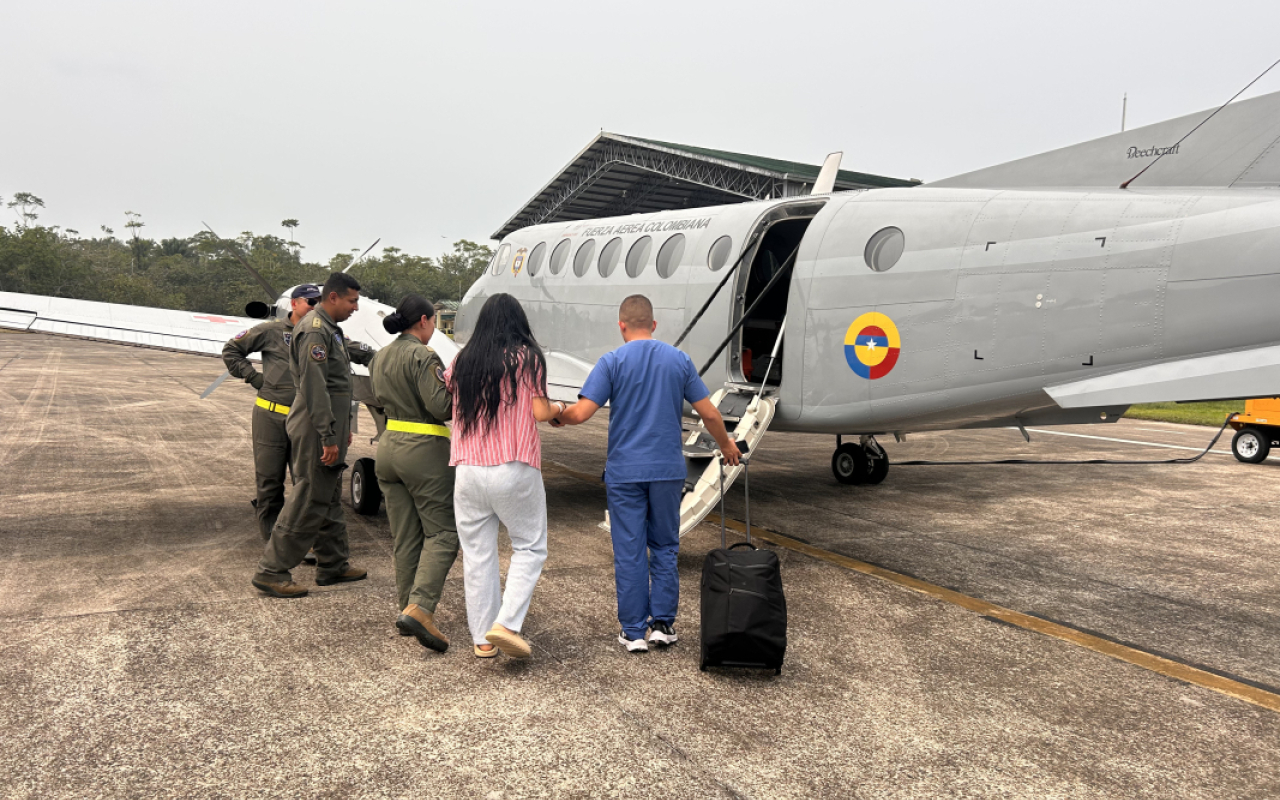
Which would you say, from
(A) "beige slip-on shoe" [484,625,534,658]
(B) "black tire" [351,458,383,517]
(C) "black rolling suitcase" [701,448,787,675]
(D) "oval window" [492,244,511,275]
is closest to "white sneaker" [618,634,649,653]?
(C) "black rolling suitcase" [701,448,787,675]

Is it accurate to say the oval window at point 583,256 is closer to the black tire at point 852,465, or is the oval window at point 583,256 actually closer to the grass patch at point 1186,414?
the black tire at point 852,465

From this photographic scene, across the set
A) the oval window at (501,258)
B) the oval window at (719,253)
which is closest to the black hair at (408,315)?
the oval window at (719,253)

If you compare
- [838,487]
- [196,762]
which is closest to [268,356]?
[196,762]

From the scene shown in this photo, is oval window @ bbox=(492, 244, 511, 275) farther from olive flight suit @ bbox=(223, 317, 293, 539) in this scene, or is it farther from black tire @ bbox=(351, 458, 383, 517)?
olive flight suit @ bbox=(223, 317, 293, 539)

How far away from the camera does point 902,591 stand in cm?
638

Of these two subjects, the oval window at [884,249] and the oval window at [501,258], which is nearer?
the oval window at [884,249]

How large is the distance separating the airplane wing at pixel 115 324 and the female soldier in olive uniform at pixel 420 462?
5034 mm

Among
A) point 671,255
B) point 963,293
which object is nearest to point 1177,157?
point 963,293

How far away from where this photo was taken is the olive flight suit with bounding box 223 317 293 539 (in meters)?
6.38

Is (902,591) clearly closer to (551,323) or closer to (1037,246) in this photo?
(1037,246)

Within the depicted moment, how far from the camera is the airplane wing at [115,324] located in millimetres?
8398

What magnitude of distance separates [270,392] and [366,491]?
2.58 m

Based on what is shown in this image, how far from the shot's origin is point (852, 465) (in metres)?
11.3

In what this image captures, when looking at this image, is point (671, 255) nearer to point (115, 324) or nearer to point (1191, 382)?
point (1191, 382)
